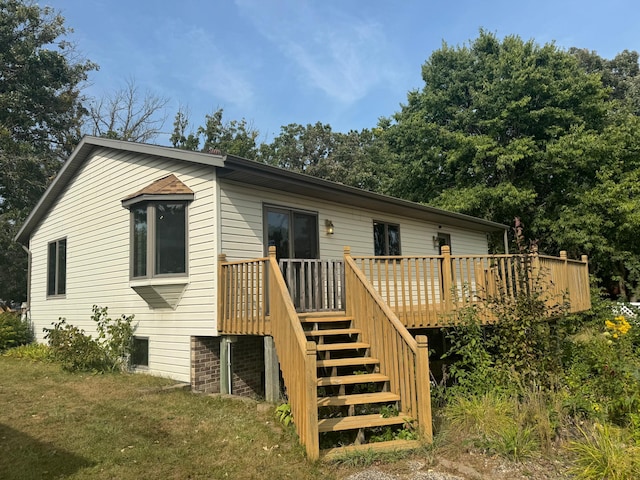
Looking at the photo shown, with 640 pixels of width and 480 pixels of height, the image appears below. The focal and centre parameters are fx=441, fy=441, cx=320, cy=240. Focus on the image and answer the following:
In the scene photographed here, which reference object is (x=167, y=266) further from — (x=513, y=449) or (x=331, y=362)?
(x=513, y=449)

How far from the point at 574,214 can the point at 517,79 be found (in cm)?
634

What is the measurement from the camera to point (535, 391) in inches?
202

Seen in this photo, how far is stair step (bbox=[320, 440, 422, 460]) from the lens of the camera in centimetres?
435

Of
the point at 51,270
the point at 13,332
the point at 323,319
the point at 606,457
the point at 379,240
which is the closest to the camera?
the point at 606,457

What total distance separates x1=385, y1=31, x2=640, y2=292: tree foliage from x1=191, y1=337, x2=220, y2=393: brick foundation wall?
48.0ft

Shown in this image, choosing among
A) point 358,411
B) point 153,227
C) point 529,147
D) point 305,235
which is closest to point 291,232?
point 305,235

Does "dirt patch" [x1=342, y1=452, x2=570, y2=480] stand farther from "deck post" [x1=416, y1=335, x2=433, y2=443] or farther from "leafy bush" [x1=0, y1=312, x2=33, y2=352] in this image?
"leafy bush" [x1=0, y1=312, x2=33, y2=352]

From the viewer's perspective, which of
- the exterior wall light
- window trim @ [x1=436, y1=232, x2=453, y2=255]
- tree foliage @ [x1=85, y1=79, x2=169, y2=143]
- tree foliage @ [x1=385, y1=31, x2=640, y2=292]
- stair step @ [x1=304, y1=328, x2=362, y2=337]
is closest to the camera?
stair step @ [x1=304, y1=328, x2=362, y2=337]

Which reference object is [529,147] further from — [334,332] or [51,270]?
[51,270]

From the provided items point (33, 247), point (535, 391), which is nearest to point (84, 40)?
point (33, 247)

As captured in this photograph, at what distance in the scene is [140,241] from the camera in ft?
27.8

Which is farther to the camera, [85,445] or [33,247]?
[33,247]

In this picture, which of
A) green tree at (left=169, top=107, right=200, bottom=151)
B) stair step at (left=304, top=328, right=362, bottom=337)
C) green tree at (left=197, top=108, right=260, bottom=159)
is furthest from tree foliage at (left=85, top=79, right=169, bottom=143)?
stair step at (left=304, top=328, right=362, bottom=337)

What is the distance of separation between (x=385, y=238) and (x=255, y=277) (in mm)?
5289
